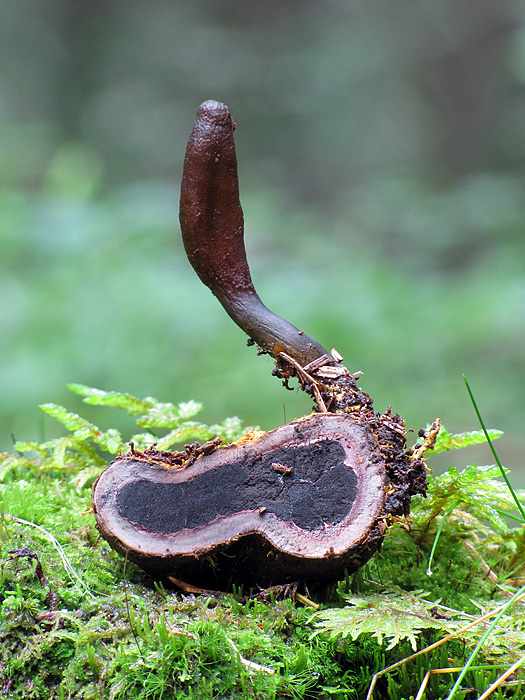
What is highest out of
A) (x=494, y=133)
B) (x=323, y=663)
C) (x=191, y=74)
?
(x=191, y=74)

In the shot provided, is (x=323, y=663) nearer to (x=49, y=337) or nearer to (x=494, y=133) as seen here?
(x=49, y=337)

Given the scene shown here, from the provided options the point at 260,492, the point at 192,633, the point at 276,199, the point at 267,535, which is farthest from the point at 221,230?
the point at 276,199

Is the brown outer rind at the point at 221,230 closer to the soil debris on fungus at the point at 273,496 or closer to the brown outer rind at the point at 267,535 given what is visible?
the soil debris on fungus at the point at 273,496

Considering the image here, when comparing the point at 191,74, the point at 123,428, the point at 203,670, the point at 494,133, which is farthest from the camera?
the point at 191,74

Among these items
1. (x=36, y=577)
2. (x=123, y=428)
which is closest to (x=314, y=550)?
(x=36, y=577)

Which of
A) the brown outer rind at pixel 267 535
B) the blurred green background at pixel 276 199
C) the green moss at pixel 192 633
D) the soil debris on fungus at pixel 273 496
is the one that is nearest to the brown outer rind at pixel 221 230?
the soil debris on fungus at pixel 273 496

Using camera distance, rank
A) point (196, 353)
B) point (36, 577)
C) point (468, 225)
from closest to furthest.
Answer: point (36, 577) < point (196, 353) < point (468, 225)
